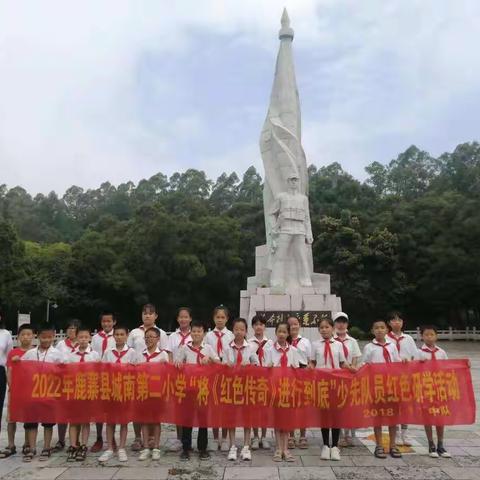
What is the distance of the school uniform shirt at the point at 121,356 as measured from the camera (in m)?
5.40

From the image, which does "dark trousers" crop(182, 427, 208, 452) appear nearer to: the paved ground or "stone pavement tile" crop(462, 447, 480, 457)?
the paved ground

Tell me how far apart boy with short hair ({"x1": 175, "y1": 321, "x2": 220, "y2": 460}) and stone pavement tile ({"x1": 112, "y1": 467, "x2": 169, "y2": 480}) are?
453 millimetres

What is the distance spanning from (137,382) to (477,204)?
21274 millimetres

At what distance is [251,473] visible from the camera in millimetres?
4559

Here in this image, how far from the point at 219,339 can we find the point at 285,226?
6583mm

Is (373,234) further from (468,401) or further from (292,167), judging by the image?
(468,401)

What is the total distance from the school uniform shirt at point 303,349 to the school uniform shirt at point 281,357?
16cm

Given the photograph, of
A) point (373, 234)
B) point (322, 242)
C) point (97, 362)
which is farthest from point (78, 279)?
point (97, 362)

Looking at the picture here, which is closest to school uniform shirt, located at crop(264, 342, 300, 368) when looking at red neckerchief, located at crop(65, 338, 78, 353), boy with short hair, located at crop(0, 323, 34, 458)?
red neckerchief, located at crop(65, 338, 78, 353)

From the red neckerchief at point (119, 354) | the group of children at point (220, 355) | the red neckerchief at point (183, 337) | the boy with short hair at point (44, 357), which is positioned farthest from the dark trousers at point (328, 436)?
the boy with short hair at point (44, 357)

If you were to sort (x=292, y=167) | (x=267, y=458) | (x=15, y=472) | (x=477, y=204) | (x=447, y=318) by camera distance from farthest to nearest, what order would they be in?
(x=447, y=318) → (x=477, y=204) → (x=292, y=167) → (x=267, y=458) → (x=15, y=472)

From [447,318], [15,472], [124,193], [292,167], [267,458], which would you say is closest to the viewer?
[15,472]

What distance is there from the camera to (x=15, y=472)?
15.2ft

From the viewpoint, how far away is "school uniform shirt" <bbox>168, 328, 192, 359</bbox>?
5.50 metres
